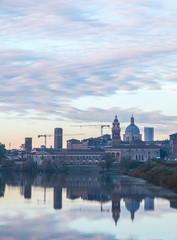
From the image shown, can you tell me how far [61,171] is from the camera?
156500mm

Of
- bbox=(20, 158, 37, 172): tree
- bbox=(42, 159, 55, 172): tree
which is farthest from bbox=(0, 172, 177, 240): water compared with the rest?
bbox=(20, 158, 37, 172): tree

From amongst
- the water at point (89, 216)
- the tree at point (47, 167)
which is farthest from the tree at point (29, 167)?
the water at point (89, 216)

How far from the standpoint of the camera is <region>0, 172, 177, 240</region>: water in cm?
3762

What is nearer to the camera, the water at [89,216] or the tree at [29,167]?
the water at [89,216]

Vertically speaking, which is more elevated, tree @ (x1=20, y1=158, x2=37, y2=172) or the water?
tree @ (x1=20, y1=158, x2=37, y2=172)

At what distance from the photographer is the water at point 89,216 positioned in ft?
123

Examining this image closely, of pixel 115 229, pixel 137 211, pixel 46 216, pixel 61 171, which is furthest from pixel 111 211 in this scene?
pixel 61 171

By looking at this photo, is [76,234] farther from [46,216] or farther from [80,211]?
[80,211]

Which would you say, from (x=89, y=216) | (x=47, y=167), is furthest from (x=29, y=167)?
(x=89, y=216)

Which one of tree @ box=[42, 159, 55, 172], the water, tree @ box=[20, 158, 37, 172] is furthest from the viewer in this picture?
tree @ box=[20, 158, 37, 172]

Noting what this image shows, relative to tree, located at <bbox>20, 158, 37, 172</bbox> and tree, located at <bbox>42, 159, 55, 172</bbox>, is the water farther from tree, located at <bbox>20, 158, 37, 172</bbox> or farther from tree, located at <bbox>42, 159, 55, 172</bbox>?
tree, located at <bbox>20, 158, 37, 172</bbox>

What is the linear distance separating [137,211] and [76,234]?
13.4 m

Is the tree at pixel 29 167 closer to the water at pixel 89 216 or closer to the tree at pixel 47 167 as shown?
the tree at pixel 47 167

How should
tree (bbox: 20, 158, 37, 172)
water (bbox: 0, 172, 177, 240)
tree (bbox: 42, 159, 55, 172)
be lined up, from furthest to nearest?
1. tree (bbox: 20, 158, 37, 172)
2. tree (bbox: 42, 159, 55, 172)
3. water (bbox: 0, 172, 177, 240)
